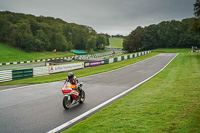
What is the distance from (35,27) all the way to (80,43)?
37005 mm

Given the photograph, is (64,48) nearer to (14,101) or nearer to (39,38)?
(39,38)

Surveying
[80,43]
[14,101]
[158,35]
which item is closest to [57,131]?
[14,101]

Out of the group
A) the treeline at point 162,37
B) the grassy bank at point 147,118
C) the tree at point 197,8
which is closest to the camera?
the grassy bank at point 147,118

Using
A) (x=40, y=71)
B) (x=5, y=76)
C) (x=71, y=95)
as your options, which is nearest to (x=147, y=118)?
(x=71, y=95)

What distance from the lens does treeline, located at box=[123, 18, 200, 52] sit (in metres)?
94.8

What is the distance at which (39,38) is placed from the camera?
256 ft

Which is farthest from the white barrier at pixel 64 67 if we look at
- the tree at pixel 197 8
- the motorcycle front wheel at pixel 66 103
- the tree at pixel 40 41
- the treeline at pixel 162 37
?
the treeline at pixel 162 37

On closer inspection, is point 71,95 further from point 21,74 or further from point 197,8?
point 197,8

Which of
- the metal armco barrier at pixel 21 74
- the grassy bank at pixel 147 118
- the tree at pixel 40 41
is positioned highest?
the tree at pixel 40 41

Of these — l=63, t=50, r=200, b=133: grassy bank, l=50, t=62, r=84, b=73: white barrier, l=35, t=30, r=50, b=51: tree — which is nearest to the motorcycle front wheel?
l=63, t=50, r=200, b=133: grassy bank

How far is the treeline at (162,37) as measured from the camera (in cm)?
9482

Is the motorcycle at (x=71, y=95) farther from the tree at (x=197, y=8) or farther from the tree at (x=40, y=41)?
the tree at (x=40, y=41)

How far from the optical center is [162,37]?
100 meters

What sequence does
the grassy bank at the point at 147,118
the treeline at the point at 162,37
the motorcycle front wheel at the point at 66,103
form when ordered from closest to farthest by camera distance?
the grassy bank at the point at 147,118 < the motorcycle front wheel at the point at 66,103 < the treeline at the point at 162,37
